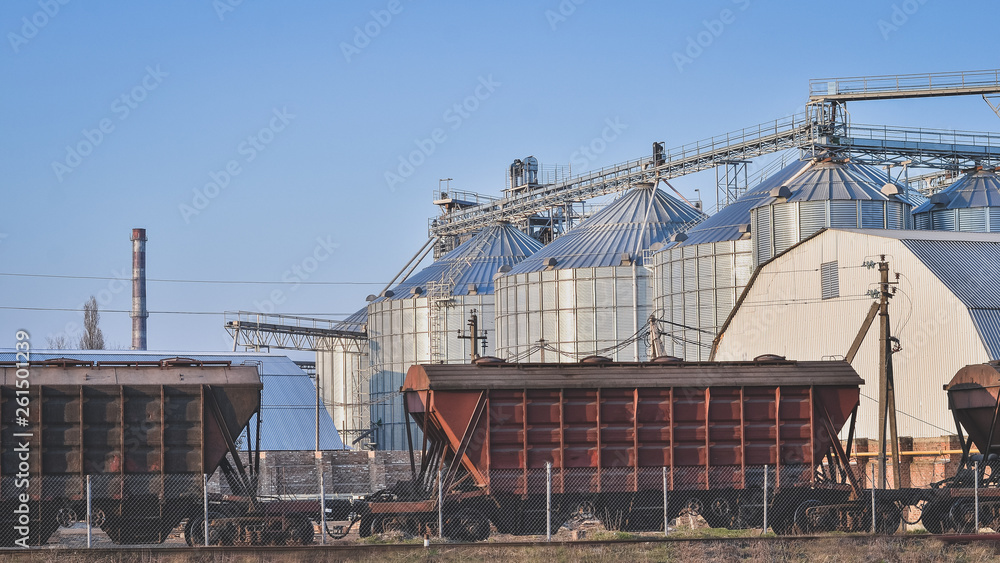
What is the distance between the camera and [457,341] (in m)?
77.1

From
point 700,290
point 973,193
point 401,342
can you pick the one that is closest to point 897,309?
point 700,290

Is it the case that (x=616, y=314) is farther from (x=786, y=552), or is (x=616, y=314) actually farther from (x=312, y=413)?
(x=786, y=552)

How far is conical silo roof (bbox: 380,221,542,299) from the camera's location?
262 feet

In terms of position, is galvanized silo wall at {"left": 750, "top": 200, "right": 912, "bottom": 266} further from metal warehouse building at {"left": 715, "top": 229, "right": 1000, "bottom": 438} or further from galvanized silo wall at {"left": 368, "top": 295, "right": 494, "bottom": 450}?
galvanized silo wall at {"left": 368, "top": 295, "right": 494, "bottom": 450}

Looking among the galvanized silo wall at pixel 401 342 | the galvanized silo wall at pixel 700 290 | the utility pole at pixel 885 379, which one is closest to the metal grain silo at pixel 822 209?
the galvanized silo wall at pixel 700 290

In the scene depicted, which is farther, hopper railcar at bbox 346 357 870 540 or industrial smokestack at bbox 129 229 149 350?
industrial smokestack at bbox 129 229 149 350

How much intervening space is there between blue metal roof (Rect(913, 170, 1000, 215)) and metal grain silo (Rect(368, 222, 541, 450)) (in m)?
28.6

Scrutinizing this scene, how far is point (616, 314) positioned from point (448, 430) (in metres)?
39.3

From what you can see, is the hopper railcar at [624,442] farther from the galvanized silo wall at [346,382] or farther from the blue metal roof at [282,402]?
the galvanized silo wall at [346,382]

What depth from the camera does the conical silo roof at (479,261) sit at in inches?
3147

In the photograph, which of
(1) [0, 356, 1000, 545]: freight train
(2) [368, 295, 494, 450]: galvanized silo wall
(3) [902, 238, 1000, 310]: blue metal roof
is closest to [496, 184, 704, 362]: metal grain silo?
(2) [368, 295, 494, 450]: galvanized silo wall

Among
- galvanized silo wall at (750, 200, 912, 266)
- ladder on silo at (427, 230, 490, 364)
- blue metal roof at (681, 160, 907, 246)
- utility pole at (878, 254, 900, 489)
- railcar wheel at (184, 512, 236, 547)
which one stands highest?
blue metal roof at (681, 160, 907, 246)

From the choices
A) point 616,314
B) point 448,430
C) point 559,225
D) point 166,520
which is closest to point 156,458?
point 166,520

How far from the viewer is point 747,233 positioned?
5775cm
